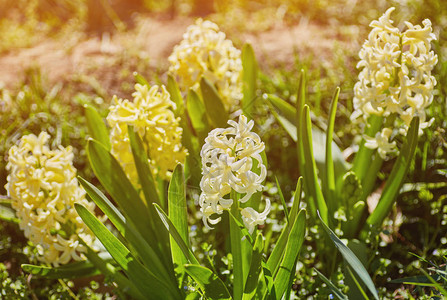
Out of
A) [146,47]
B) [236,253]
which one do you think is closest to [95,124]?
[236,253]

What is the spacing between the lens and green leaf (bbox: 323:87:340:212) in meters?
1.92

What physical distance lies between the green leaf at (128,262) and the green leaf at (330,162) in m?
0.71

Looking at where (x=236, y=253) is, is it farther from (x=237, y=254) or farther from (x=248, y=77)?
(x=248, y=77)

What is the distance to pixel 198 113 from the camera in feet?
7.09

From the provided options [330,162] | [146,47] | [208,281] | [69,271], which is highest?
[146,47]

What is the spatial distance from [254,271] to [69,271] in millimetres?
806

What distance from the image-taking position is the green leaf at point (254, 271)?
1537 millimetres

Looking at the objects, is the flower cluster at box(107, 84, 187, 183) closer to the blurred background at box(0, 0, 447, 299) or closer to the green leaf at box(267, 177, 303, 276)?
the green leaf at box(267, 177, 303, 276)

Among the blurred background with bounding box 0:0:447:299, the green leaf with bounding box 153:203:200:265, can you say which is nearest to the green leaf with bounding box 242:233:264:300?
the green leaf with bounding box 153:203:200:265

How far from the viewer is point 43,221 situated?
1818 mm

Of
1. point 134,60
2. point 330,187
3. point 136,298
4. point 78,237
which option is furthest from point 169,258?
point 134,60

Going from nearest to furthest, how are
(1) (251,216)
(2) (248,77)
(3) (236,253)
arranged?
(1) (251,216), (3) (236,253), (2) (248,77)

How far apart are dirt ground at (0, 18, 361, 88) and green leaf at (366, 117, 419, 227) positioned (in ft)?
4.79

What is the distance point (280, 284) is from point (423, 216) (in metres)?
1.12
